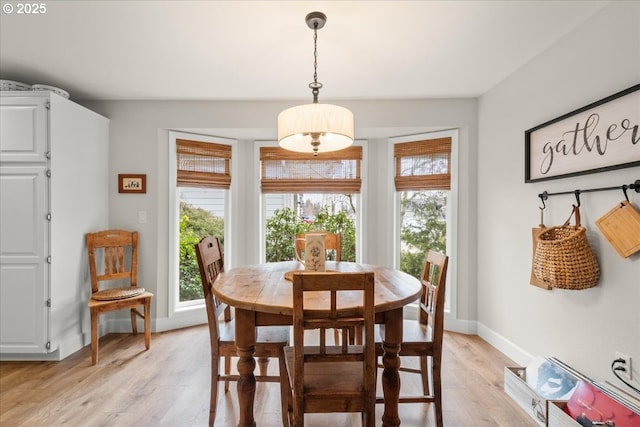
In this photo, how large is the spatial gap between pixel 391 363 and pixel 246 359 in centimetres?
69

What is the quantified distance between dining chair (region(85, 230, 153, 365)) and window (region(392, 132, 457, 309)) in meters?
2.61

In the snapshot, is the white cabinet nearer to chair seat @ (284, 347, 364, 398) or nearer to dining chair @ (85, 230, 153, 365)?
dining chair @ (85, 230, 153, 365)

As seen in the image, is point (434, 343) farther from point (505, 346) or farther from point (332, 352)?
point (505, 346)

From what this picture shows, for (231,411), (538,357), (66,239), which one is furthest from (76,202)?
(538,357)

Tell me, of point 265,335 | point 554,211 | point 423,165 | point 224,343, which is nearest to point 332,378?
point 265,335

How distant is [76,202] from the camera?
2.80m

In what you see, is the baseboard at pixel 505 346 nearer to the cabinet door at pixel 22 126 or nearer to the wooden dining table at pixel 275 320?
the wooden dining table at pixel 275 320

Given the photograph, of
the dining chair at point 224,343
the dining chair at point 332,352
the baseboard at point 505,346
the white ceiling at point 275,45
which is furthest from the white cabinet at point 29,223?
the baseboard at point 505,346

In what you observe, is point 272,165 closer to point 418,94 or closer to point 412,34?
point 418,94

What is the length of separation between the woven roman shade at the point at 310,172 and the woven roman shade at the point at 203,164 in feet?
1.37

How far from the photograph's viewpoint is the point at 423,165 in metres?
3.43

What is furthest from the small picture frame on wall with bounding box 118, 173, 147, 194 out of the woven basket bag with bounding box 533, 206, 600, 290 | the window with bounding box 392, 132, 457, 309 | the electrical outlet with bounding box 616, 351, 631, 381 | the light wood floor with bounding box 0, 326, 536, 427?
the electrical outlet with bounding box 616, 351, 631, 381

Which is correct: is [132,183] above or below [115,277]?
above

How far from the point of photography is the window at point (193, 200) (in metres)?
3.37
